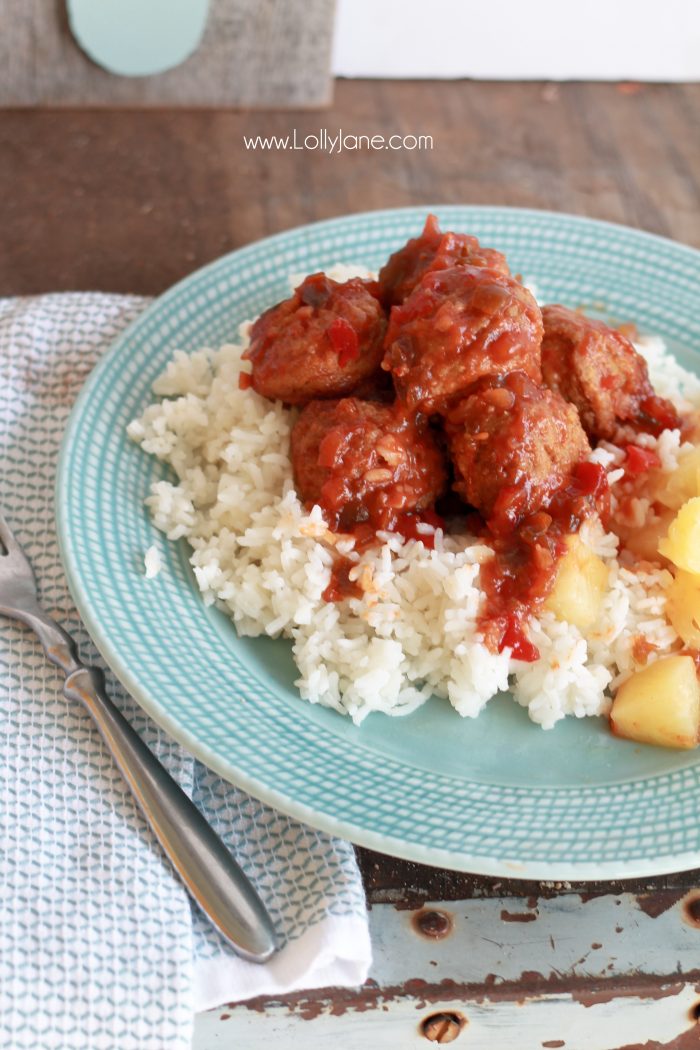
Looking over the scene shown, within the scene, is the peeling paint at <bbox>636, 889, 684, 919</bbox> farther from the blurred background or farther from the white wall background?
the white wall background

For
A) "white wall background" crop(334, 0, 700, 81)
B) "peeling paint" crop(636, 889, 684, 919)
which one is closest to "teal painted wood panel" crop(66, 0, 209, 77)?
"white wall background" crop(334, 0, 700, 81)

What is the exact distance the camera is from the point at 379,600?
13.0ft

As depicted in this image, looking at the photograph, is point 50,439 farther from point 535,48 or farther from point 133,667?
point 535,48

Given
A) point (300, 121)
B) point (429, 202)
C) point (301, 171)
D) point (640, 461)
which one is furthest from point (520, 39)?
point (640, 461)

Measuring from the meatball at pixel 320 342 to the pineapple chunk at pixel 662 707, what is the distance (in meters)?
1.45

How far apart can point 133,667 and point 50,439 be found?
1455 mm

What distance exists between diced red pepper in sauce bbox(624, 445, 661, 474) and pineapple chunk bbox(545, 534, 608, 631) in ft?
1.38

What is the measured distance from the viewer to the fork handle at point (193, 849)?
3.20 m

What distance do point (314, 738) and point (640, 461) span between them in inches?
62.8

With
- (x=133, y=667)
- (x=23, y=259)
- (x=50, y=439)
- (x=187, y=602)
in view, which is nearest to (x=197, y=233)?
(x=23, y=259)

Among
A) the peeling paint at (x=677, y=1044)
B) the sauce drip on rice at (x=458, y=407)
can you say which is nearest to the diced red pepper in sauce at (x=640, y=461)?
the sauce drip on rice at (x=458, y=407)

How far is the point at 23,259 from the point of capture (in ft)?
19.5

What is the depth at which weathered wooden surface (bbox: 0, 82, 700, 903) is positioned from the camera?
6.11m

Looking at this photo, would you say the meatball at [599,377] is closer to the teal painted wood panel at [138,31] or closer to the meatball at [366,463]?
the meatball at [366,463]
